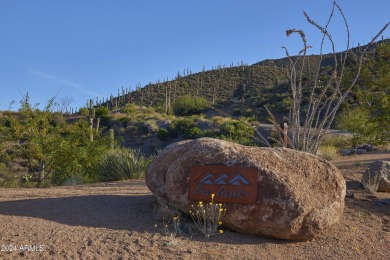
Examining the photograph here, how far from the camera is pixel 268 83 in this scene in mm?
67438

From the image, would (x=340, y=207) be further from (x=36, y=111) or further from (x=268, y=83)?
(x=268, y=83)

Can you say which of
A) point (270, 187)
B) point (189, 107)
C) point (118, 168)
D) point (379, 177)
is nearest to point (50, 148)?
point (118, 168)

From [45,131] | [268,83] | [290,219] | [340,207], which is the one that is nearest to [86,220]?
[290,219]

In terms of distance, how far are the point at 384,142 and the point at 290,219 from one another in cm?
982

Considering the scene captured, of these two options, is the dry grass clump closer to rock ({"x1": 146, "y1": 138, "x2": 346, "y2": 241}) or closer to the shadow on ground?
rock ({"x1": 146, "y1": 138, "x2": 346, "y2": 241})

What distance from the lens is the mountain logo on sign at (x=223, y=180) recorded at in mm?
6728

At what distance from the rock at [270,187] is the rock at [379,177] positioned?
3.43 metres

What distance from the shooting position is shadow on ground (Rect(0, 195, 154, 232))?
6789mm

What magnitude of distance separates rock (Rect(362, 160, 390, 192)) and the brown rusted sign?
443cm

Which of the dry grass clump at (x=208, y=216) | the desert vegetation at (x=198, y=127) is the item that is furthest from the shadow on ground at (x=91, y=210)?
the desert vegetation at (x=198, y=127)

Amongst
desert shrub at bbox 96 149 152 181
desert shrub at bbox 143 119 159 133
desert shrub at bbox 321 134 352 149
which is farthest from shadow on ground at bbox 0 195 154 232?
desert shrub at bbox 143 119 159 133

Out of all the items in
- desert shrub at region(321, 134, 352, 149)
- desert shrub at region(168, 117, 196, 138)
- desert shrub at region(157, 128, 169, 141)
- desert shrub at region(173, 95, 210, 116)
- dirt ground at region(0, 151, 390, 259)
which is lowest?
dirt ground at region(0, 151, 390, 259)

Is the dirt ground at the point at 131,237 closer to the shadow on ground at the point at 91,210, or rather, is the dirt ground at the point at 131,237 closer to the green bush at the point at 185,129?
the shadow on ground at the point at 91,210

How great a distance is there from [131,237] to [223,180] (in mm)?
1589
